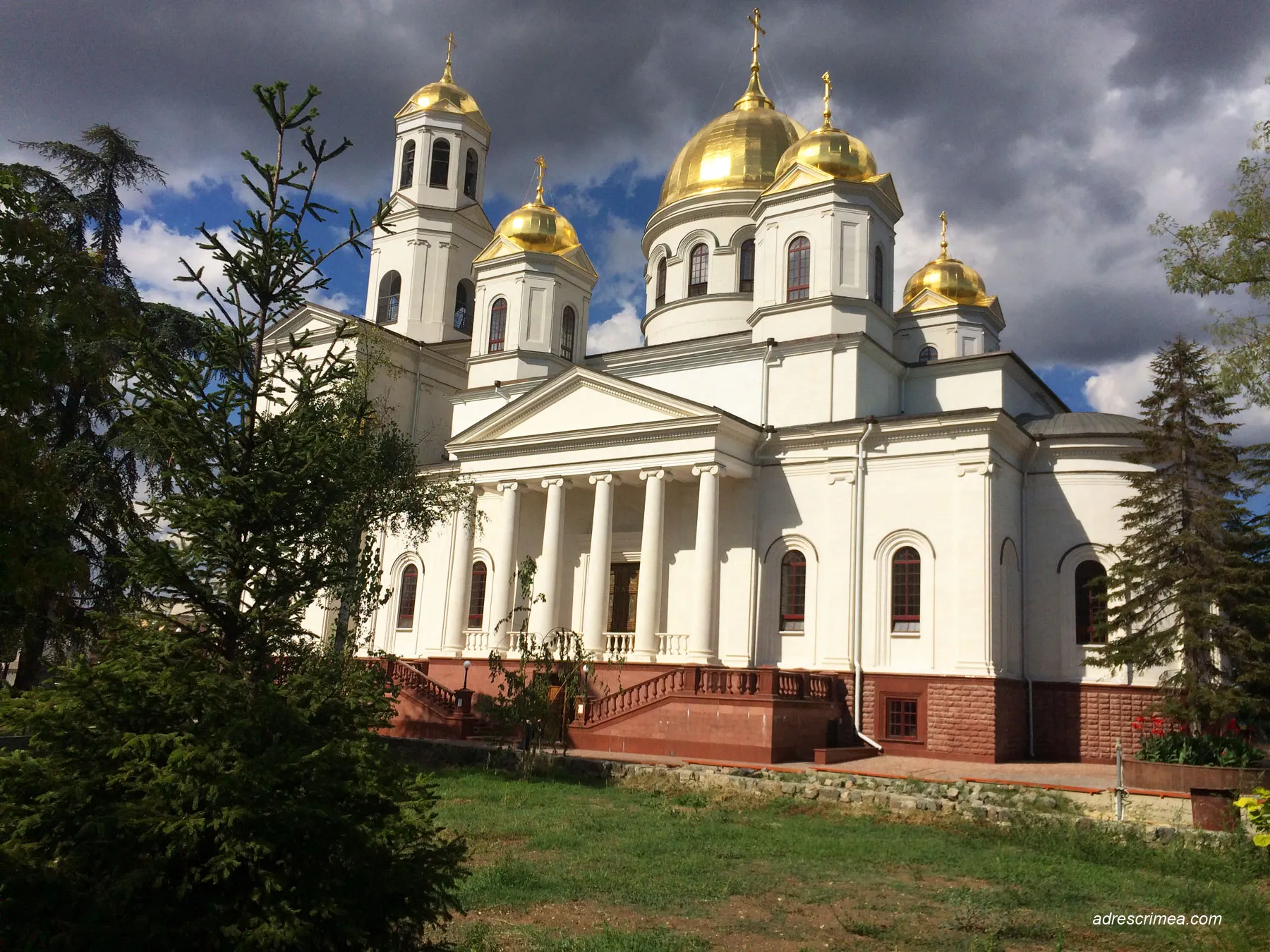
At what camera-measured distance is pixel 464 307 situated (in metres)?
38.2

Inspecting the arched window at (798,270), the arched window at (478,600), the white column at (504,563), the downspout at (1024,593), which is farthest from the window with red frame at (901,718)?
the arched window at (478,600)

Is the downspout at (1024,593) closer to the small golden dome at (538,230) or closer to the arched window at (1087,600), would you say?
the arched window at (1087,600)

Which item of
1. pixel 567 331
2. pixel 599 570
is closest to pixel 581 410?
pixel 599 570

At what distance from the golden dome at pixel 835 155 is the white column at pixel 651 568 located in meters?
10.2

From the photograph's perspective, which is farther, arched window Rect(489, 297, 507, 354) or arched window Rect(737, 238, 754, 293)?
arched window Rect(489, 297, 507, 354)

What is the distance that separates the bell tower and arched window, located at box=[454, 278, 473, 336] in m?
0.03

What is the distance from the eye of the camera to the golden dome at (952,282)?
108 feet

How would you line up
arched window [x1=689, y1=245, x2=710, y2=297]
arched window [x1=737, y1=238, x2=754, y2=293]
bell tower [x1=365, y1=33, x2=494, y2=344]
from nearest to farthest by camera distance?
arched window [x1=737, y1=238, x2=754, y2=293]
arched window [x1=689, y1=245, x2=710, y2=297]
bell tower [x1=365, y1=33, x2=494, y2=344]

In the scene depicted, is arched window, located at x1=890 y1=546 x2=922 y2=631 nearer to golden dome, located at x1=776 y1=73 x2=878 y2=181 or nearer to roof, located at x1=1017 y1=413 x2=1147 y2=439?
roof, located at x1=1017 y1=413 x2=1147 y2=439

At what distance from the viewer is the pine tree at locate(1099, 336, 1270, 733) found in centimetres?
1841

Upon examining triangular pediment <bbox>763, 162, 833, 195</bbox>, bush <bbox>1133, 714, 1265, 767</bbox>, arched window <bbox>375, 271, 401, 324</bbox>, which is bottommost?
bush <bbox>1133, 714, 1265, 767</bbox>

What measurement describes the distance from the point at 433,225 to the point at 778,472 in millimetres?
18017

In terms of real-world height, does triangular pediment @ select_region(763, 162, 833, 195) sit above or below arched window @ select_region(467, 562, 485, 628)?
above

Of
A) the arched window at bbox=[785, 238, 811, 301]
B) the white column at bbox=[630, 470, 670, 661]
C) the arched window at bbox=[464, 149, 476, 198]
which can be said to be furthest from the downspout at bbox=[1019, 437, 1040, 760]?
the arched window at bbox=[464, 149, 476, 198]
